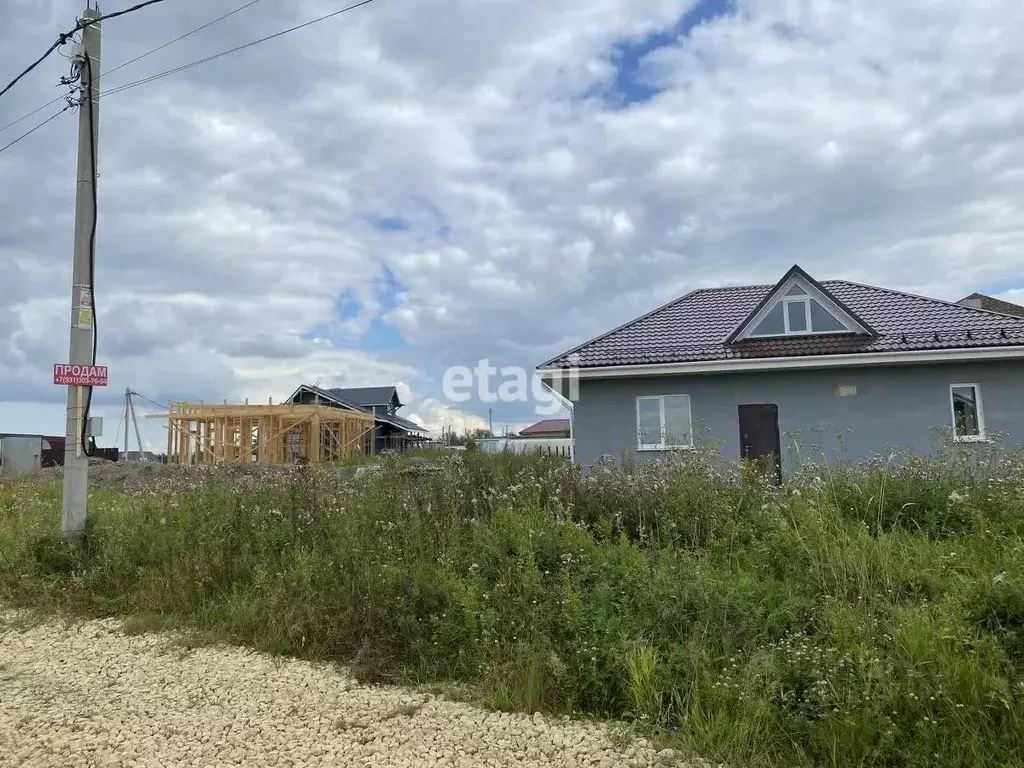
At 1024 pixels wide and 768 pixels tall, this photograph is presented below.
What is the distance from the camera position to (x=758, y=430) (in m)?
13.8

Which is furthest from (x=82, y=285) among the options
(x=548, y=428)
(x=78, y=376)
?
(x=548, y=428)

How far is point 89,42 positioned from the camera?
7.48 metres

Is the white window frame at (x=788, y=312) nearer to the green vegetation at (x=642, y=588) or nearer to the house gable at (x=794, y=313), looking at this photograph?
the house gable at (x=794, y=313)

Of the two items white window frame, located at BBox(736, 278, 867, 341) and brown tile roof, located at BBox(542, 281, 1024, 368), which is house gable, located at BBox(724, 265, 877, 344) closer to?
white window frame, located at BBox(736, 278, 867, 341)

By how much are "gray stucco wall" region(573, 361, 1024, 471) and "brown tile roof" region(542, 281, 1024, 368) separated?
535 millimetres

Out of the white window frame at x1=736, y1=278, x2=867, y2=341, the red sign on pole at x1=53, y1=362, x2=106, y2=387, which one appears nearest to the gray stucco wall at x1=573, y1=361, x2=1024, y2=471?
the white window frame at x1=736, y1=278, x2=867, y2=341

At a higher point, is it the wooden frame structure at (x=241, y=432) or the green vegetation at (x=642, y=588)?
the wooden frame structure at (x=241, y=432)

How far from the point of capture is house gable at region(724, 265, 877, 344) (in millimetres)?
14172

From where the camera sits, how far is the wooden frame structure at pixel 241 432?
86.5ft

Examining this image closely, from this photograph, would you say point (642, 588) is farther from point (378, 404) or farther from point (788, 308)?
point (378, 404)

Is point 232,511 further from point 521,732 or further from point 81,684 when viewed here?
point 521,732

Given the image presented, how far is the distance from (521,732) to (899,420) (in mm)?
12609

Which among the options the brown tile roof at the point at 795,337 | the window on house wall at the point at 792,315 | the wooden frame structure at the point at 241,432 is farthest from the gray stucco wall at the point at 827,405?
the wooden frame structure at the point at 241,432

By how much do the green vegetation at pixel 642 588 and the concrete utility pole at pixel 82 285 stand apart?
391mm
